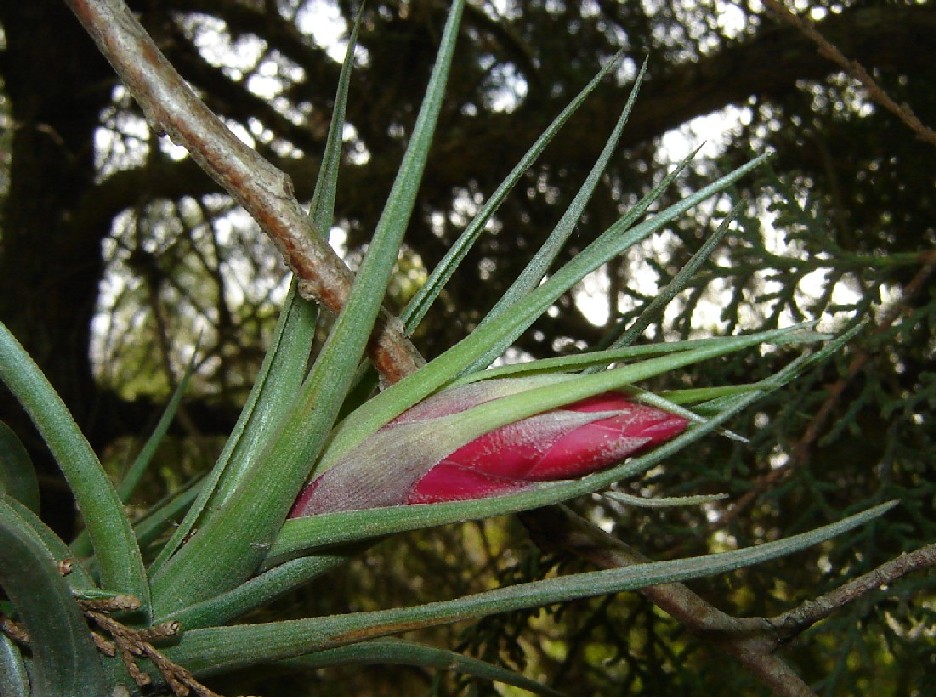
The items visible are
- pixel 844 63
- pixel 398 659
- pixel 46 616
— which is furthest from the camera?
pixel 844 63

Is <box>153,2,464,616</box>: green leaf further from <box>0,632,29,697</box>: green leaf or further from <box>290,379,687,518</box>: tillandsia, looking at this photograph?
<box>0,632,29,697</box>: green leaf

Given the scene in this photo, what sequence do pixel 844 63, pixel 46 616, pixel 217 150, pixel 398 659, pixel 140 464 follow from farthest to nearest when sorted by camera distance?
pixel 844 63
pixel 140 464
pixel 398 659
pixel 217 150
pixel 46 616

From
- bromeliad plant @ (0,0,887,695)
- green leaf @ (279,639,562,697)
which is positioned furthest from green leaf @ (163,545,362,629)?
green leaf @ (279,639,562,697)

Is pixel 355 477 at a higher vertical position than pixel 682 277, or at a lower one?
lower

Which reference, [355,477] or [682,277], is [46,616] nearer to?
[355,477]

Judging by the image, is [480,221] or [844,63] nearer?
[480,221]

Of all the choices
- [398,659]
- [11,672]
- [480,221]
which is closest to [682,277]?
[480,221]

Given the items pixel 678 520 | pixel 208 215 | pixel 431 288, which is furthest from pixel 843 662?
pixel 208 215
